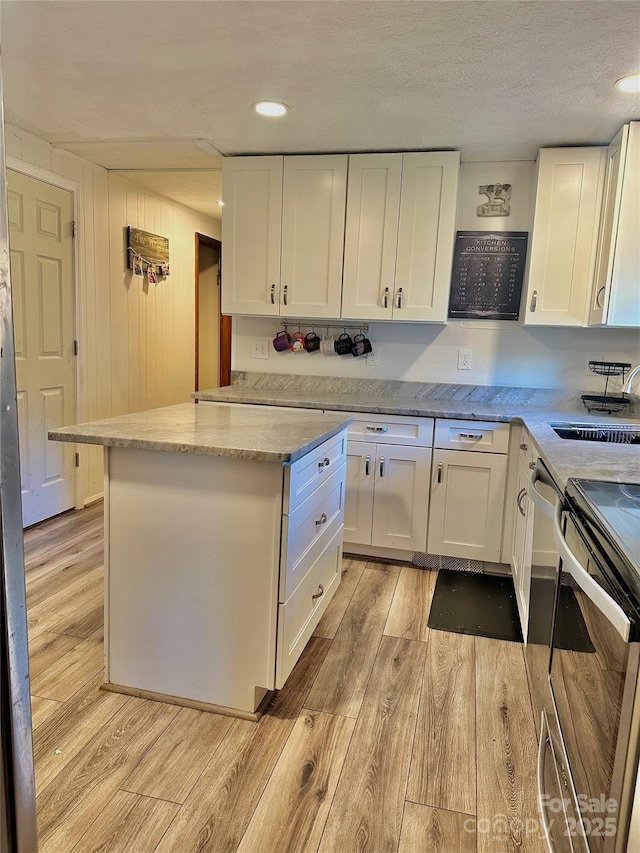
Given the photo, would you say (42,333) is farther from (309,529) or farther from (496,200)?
(496,200)

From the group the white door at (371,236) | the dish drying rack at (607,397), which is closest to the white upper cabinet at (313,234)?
the white door at (371,236)

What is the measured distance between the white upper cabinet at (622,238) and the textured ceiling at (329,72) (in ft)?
0.47

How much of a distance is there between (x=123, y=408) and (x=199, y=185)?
172 cm

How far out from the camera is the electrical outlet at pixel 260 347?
140 inches

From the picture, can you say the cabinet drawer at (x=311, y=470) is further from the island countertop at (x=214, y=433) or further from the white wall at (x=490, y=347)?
the white wall at (x=490, y=347)

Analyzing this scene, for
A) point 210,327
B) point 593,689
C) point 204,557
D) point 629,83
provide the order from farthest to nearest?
point 210,327, point 629,83, point 204,557, point 593,689

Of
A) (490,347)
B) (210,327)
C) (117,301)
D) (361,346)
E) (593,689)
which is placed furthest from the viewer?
(210,327)

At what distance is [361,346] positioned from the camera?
3.37 meters

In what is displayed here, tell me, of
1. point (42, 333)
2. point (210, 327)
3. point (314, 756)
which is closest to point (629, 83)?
point (314, 756)

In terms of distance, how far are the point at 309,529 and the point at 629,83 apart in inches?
81.5

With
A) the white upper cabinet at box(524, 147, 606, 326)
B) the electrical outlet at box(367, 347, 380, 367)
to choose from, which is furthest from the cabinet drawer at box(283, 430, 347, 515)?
the white upper cabinet at box(524, 147, 606, 326)

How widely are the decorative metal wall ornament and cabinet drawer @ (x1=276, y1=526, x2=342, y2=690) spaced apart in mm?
2024

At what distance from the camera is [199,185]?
3.96 meters

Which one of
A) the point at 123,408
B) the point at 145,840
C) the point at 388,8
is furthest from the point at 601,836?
the point at 123,408
